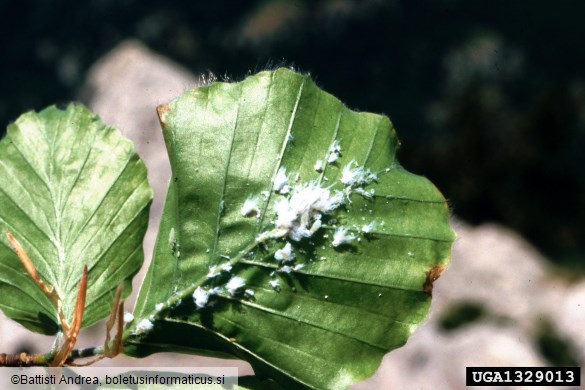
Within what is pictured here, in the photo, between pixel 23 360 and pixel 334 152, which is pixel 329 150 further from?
pixel 23 360

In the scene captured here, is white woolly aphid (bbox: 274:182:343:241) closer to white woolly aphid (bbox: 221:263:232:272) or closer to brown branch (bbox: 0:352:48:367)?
white woolly aphid (bbox: 221:263:232:272)

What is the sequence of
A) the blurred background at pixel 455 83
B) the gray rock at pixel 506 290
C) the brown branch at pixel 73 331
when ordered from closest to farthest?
the brown branch at pixel 73 331, the gray rock at pixel 506 290, the blurred background at pixel 455 83

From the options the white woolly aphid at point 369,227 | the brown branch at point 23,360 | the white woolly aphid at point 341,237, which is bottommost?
the brown branch at point 23,360

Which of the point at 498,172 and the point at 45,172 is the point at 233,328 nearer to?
the point at 45,172

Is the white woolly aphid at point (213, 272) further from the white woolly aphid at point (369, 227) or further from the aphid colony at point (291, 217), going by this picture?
the white woolly aphid at point (369, 227)

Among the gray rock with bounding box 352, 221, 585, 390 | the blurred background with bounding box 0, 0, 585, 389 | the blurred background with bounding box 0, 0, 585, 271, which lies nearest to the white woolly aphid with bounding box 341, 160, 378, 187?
the gray rock with bounding box 352, 221, 585, 390

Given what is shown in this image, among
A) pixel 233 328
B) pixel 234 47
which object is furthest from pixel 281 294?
pixel 234 47

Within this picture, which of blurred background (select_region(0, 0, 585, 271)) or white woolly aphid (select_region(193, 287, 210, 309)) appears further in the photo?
blurred background (select_region(0, 0, 585, 271))

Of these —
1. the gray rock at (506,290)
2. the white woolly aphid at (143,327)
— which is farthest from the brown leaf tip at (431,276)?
the gray rock at (506,290)
